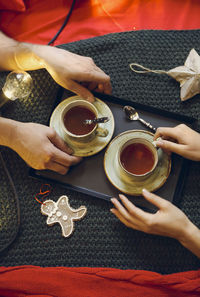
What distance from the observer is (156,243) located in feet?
2.76

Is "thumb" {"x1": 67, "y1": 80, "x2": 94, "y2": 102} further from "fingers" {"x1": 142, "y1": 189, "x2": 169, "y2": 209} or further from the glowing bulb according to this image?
"fingers" {"x1": 142, "y1": 189, "x2": 169, "y2": 209}

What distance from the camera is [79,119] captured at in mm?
841

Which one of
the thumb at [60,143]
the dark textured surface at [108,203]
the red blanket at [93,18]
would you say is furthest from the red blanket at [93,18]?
the thumb at [60,143]

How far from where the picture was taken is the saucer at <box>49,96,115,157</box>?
0.84 meters

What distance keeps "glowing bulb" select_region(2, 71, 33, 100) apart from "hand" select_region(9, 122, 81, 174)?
0.12 m

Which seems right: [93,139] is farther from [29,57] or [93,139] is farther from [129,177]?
[29,57]

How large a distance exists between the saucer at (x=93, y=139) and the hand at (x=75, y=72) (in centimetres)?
5

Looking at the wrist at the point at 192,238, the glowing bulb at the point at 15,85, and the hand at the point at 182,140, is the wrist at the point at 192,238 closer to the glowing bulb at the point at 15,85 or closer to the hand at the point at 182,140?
the hand at the point at 182,140

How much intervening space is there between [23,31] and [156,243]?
872mm

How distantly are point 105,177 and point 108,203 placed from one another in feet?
0.25

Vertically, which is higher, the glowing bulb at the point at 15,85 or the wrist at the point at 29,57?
the wrist at the point at 29,57

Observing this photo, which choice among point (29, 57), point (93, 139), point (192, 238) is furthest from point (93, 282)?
point (29, 57)

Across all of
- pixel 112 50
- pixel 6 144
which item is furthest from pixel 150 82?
pixel 6 144

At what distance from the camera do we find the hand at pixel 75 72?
860mm
